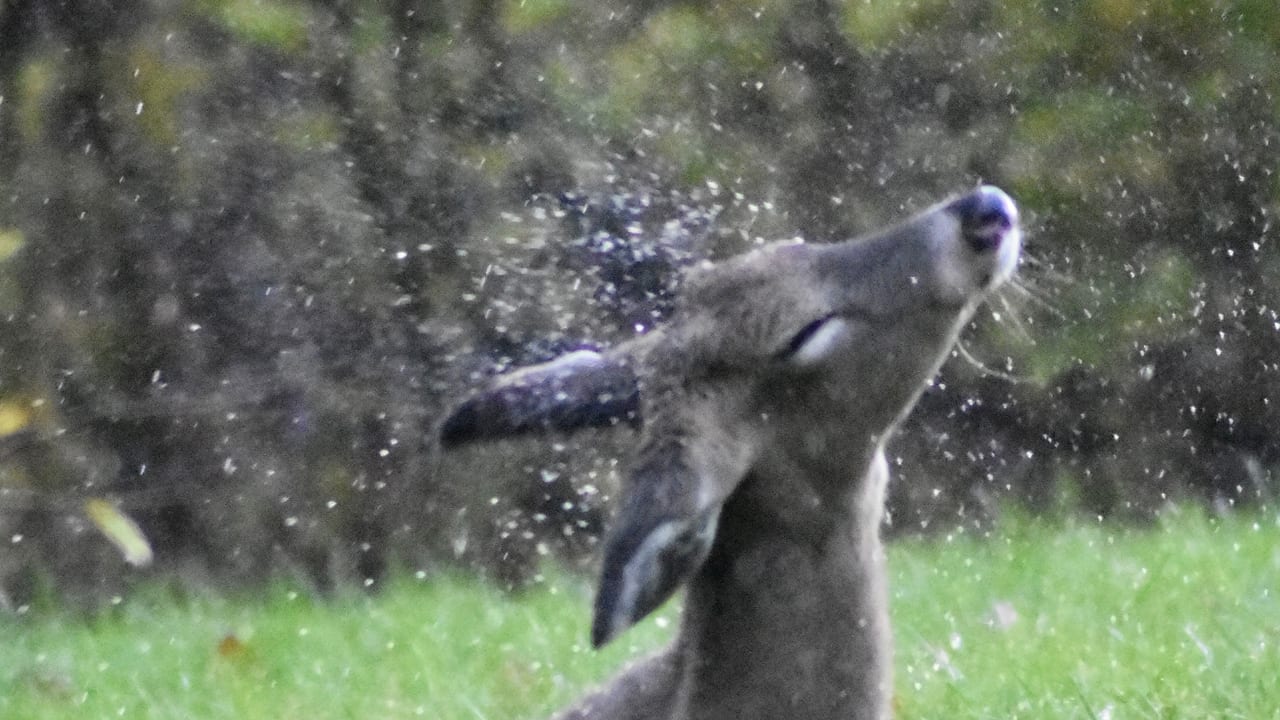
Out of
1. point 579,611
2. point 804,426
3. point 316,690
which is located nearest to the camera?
point 804,426

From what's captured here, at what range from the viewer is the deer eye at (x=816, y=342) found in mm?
3652

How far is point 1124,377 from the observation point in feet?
31.1

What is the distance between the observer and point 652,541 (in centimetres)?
329

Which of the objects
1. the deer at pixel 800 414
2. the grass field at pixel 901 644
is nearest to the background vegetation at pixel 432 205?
the grass field at pixel 901 644

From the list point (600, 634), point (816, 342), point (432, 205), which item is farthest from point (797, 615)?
point (432, 205)

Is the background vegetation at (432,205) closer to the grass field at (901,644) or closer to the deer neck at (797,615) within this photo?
the grass field at (901,644)

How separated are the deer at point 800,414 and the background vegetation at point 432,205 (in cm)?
434

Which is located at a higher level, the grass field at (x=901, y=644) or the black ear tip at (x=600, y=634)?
the black ear tip at (x=600, y=634)

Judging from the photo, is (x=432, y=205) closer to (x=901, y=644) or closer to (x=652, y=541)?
(x=901, y=644)

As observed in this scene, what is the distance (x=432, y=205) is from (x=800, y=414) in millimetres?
5031

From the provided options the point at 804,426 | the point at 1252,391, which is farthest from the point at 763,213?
the point at 804,426

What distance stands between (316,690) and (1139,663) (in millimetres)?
2048

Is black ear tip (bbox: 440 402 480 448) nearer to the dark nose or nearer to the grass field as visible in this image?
the dark nose

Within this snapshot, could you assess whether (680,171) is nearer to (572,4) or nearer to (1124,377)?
(572,4)
